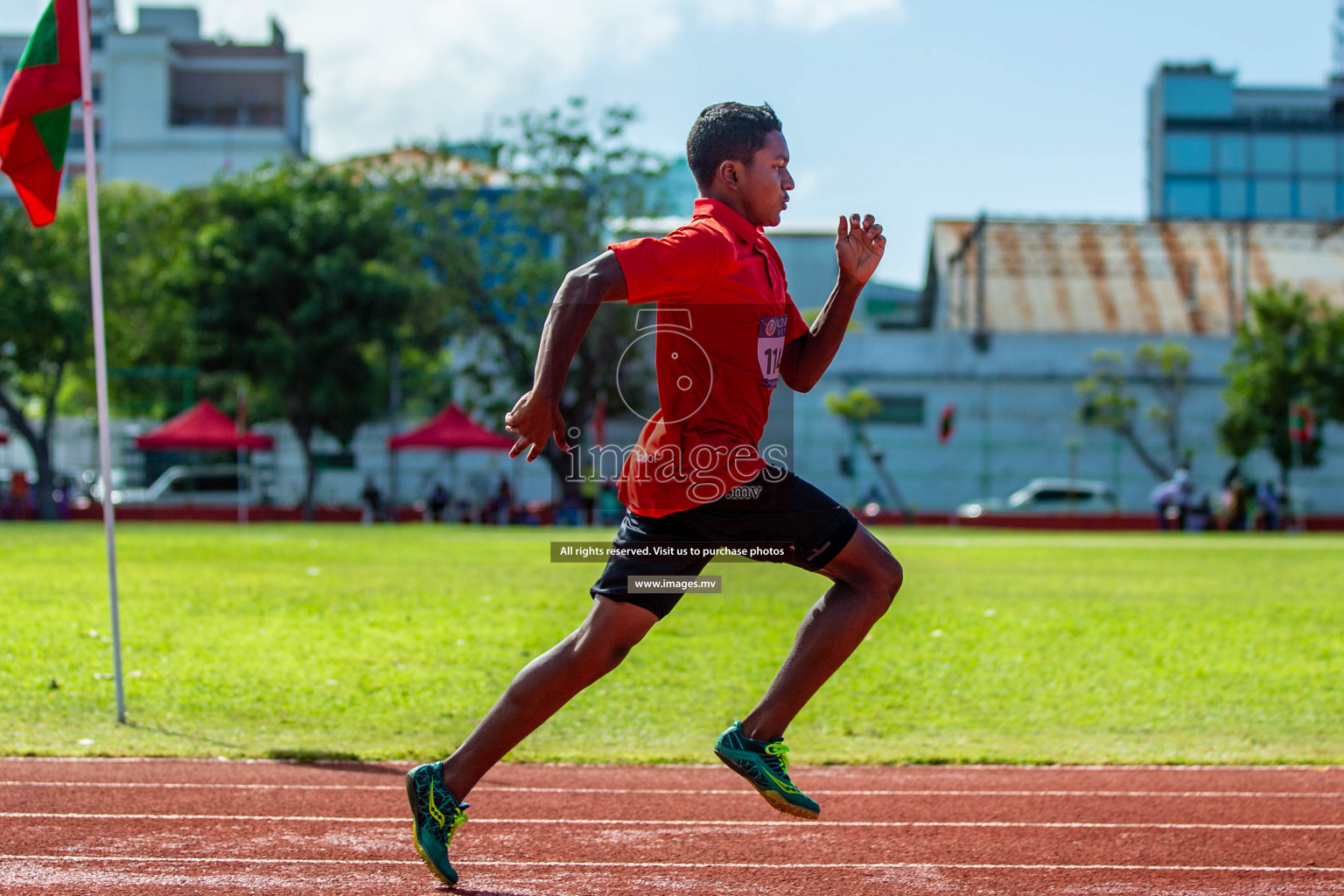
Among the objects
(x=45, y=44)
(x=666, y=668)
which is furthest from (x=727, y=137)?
(x=666, y=668)

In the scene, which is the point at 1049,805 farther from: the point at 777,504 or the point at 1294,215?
the point at 1294,215

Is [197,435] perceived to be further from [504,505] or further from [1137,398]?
[1137,398]

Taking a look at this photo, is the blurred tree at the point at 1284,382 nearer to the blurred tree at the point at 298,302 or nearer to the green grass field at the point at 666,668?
the blurred tree at the point at 298,302

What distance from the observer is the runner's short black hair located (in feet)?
14.1

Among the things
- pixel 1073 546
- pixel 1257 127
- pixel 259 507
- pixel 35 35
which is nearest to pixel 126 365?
pixel 259 507

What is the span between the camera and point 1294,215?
8306 centimetres

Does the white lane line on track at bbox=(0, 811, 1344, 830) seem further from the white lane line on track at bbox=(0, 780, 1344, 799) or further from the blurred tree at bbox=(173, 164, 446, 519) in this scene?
the blurred tree at bbox=(173, 164, 446, 519)

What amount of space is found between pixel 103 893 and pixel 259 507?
3459 centimetres

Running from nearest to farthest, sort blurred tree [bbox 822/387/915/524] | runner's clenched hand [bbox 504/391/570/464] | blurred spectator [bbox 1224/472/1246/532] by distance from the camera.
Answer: runner's clenched hand [bbox 504/391/570/464] → blurred spectator [bbox 1224/472/1246/532] → blurred tree [bbox 822/387/915/524]

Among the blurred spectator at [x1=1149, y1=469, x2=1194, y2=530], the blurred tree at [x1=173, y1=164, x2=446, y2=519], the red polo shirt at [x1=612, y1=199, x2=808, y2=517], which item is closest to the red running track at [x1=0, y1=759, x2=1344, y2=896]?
the red polo shirt at [x1=612, y1=199, x2=808, y2=517]

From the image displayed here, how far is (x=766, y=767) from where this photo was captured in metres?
4.30

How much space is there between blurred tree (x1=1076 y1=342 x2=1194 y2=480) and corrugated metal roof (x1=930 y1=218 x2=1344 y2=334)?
3351mm

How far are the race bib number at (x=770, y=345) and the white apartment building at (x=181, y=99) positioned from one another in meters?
71.9

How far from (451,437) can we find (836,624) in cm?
2985
